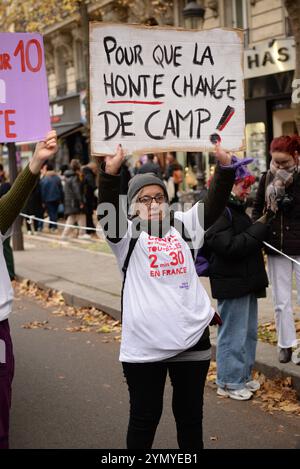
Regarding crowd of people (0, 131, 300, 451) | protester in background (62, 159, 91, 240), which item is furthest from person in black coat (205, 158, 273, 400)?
protester in background (62, 159, 91, 240)

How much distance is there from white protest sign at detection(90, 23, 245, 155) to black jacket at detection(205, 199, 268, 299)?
1.12 m

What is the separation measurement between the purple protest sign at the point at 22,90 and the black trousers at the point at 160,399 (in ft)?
4.62

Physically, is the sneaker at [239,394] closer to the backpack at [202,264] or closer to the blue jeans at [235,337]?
the blue jeans at [235,337]

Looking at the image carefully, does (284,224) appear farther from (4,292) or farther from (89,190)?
(89,190)

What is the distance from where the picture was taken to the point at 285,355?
5762 mm

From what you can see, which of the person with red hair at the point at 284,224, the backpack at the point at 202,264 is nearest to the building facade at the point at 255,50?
the person with red hair at the point at 284,224

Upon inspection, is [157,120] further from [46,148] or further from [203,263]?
[203,263]

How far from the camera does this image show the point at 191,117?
4055 mm

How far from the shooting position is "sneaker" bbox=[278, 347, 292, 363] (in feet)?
18.9

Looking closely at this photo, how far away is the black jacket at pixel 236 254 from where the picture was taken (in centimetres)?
501

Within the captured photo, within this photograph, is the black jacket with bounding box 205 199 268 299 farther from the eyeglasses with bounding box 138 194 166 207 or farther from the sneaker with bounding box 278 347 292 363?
the eyeglasses with bounding box 138 194 166 207

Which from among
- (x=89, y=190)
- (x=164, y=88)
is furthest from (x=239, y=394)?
(x=89, y=190)

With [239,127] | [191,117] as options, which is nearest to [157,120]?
[191,117]

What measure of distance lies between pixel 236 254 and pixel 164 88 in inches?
57.6
